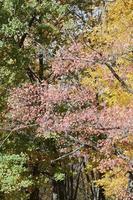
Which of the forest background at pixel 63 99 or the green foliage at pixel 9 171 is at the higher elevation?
the forest background at pixel 63 99

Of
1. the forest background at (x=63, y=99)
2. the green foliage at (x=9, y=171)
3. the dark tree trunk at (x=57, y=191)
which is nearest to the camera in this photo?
the forest background at (x=63, y=99)

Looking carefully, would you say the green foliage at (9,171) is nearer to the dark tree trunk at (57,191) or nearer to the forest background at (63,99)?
the forest background at (63,99)

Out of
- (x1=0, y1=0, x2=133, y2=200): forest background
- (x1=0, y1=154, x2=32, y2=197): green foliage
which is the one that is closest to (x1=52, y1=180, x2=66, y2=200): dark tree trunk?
(x1=0, y1=0, x2=133, y2=200): forest background

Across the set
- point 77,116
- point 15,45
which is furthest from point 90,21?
point 77,116

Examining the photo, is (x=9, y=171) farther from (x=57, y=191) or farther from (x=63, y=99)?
(x=57, y=191)

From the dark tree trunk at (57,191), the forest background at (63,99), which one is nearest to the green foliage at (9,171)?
the forest background at (63,99)

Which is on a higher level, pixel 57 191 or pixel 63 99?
pixel 63 99

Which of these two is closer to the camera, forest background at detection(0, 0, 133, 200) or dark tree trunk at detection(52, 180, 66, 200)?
Answer: forest background at detection(0, 0, 133, 200)

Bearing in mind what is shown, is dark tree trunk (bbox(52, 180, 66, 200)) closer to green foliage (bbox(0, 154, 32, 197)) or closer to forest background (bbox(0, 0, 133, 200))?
forest background (bbox(0, 0, 133, 200))

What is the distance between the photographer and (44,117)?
17.0 m

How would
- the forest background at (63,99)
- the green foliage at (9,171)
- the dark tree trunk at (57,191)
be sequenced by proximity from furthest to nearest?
the dark tree trunk at (57,191) < the green foliage at (9,171) < the forest background at (63,99)

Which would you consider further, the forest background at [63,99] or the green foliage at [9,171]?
the green foliage at [9,171]

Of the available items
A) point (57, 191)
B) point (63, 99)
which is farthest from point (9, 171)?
point (57, 191)

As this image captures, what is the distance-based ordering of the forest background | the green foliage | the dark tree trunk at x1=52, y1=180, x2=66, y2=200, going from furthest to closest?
the dark tree trunk at x1=52, y1=180, x2=66, y2=200
the green foliage
the forest background
